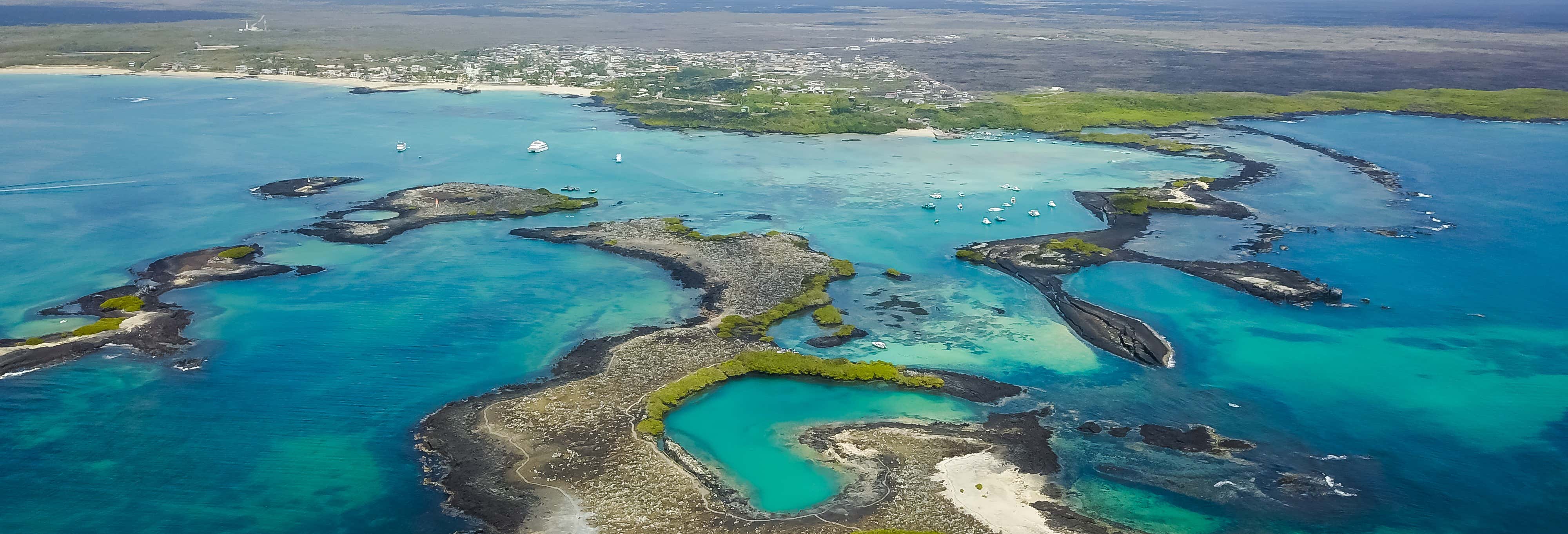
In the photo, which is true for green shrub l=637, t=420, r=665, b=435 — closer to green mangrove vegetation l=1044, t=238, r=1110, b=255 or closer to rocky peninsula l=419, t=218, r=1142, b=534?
rocky peninsula l=419, t=218, r=1142, b=534

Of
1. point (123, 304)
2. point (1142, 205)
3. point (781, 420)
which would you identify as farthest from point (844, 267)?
point (123, 304)

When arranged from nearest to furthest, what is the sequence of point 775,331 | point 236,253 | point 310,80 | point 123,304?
point 775,331 → point 123,304 → point 236,253 → point 310,80

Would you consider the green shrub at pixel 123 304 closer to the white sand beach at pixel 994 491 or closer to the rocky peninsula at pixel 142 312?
the rocky peninsula at pixel 142 312

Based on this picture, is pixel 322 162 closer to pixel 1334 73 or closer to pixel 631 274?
pixel 631 274

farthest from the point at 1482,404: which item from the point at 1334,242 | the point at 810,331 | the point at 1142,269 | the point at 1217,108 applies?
the point at 1217,108

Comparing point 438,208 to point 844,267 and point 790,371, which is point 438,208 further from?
point 790,371

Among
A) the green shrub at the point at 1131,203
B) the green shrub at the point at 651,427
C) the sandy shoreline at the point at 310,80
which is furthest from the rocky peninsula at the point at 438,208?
the sandy shoreline at the point at 310,80
